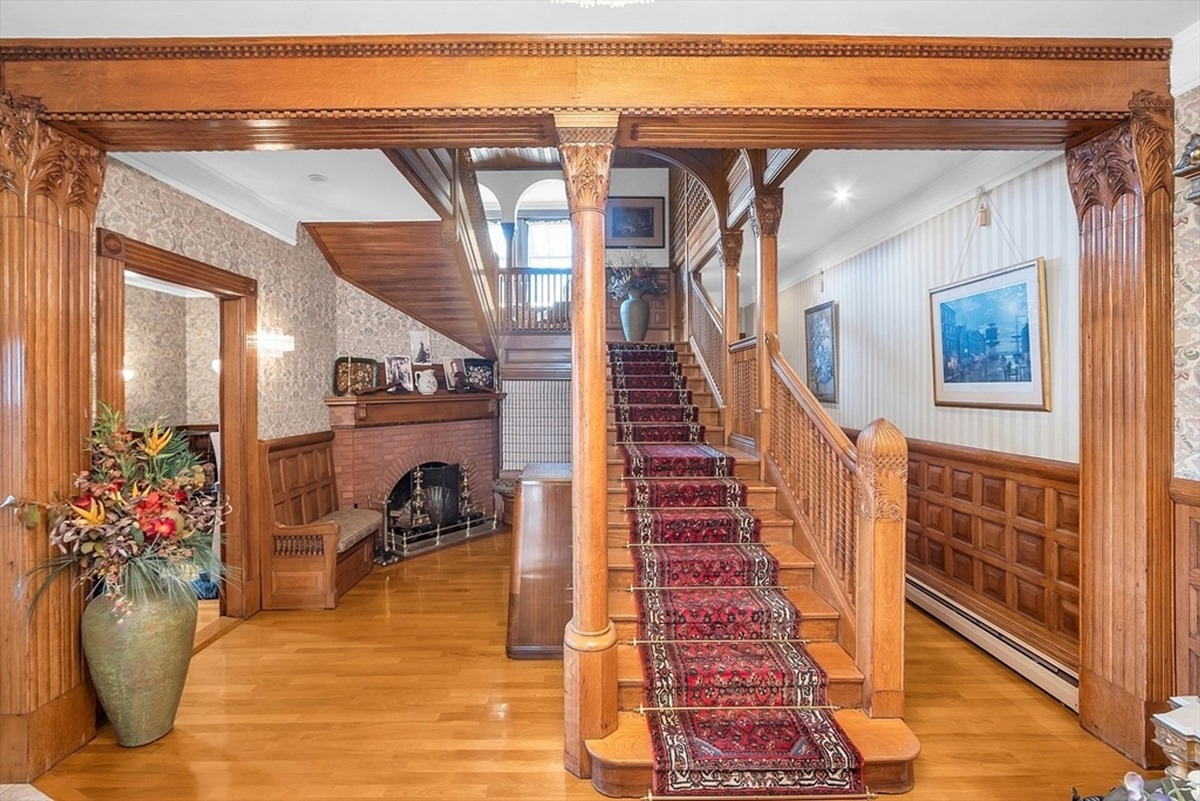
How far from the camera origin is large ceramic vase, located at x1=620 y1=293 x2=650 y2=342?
7.15 meters

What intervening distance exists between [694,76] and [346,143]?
158 cm

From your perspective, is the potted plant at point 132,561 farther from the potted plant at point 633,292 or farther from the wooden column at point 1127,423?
the potted plant at point 633,292

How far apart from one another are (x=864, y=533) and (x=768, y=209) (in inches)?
90.6

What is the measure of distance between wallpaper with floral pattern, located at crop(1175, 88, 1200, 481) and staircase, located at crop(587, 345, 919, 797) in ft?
5.20

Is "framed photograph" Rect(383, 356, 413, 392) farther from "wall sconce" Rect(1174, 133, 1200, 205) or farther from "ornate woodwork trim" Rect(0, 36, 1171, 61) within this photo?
"wall sconce" Rect(1174, 133, 1200, 205)

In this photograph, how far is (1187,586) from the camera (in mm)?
2291

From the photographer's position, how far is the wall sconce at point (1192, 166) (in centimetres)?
205

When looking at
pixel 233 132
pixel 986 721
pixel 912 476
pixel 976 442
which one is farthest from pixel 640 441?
pixel 233 132

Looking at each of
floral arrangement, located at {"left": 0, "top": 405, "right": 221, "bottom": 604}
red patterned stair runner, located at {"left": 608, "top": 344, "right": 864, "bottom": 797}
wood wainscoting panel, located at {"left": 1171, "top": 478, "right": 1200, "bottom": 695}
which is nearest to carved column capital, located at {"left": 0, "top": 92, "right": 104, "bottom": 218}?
floral arrangement, located at {"left": 0, "top": 405, "right": 221, "bottom": 604}

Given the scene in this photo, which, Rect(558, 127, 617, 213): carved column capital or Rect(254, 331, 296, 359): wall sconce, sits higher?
Rect(558, 127, 617, 213): carved column capital

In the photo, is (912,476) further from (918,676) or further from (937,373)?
(918,676)

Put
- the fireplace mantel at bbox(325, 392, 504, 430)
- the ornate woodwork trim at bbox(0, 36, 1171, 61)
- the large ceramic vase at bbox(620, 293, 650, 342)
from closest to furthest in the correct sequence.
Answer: the ornate woodwork trim at bbox(0, 36, 1171, 61) < the fireplace mantel at bbox(325, 392, 504, 430) < the large ceramic vase at bbox(620, 293, 650, 342)

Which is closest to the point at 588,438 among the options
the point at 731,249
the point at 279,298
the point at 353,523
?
the point at 731,249

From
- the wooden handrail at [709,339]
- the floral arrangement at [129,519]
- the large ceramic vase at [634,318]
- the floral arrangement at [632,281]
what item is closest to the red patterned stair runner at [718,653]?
the wooden handrail at [709,339]
